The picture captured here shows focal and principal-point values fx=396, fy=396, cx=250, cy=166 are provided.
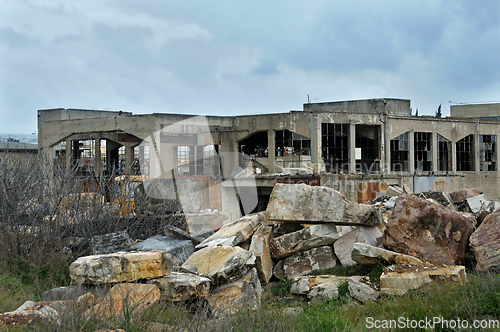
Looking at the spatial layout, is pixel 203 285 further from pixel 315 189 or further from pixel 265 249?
pixel 315 189

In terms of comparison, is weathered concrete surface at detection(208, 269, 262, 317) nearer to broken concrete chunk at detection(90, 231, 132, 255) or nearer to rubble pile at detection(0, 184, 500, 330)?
rubble pile at detection(0, 184, 500, 330)

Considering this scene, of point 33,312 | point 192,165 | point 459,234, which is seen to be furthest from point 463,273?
point 192,165

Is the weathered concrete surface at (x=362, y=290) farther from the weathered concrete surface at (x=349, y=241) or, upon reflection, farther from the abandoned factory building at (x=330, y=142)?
the abandoned factory building at (x=330, y=142)

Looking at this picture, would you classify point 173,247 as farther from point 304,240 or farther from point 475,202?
point 475,202

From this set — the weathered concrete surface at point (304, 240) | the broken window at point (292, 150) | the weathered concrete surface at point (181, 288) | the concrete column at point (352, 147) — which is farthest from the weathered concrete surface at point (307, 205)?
the concrete column at point (352, 147)

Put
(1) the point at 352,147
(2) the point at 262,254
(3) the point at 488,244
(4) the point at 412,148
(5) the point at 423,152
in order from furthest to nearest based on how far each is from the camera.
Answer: (5) the point at 423,152 < (4) the point at 412,148 < (1) the point at 352,147 < (2) the point at 262,254 < (3) the point at 488,244

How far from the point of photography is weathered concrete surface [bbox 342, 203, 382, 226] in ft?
24.8

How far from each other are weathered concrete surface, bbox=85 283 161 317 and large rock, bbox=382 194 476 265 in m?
4.02

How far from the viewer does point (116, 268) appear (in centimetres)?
517

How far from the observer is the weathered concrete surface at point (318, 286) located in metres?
6.37

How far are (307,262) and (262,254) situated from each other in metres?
0.91

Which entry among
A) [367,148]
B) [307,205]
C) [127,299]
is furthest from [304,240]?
[367,148]

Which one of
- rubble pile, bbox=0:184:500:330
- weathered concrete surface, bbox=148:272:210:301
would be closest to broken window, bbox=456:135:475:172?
rubble pile, bbox=0:184:500:330

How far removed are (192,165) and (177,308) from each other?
18.0m
